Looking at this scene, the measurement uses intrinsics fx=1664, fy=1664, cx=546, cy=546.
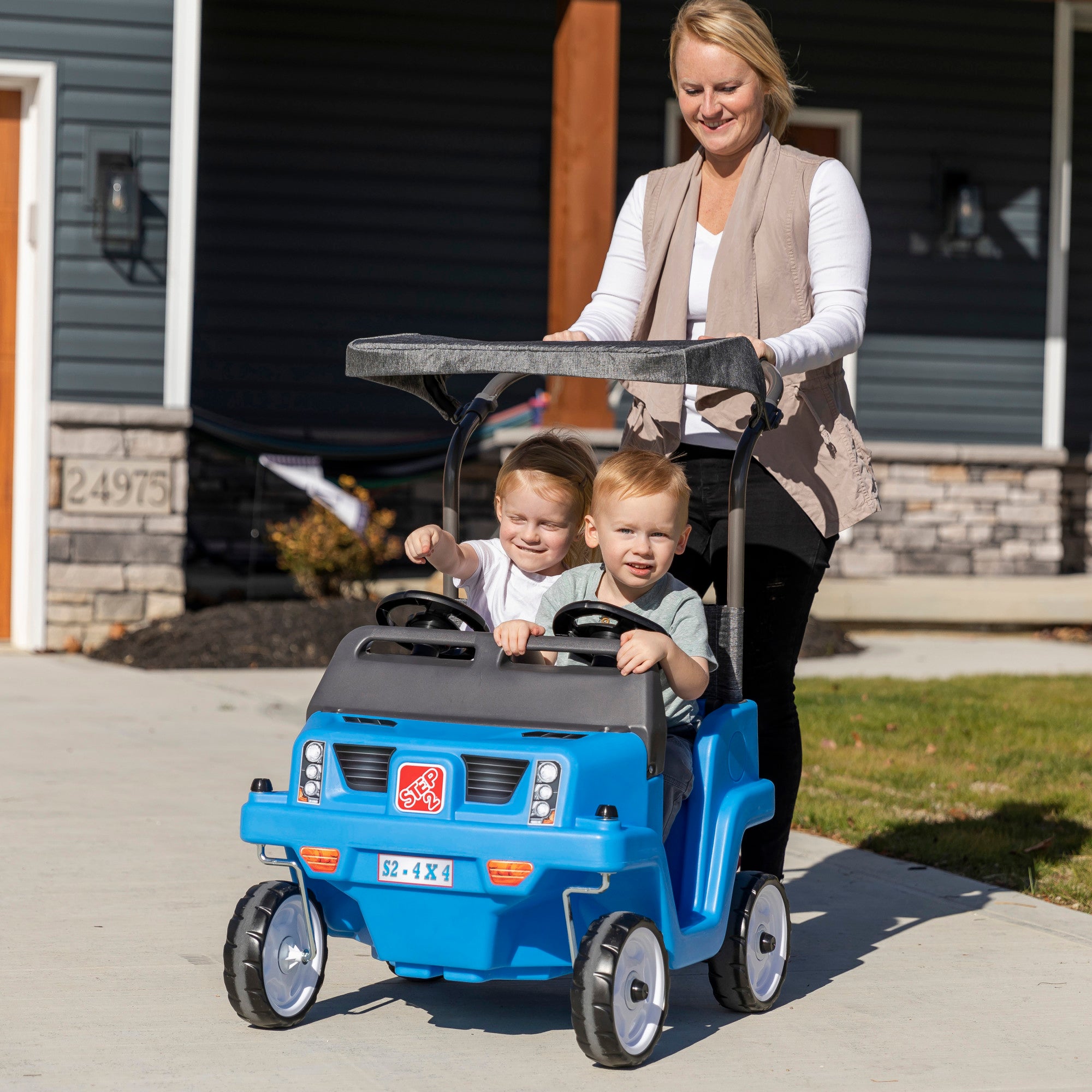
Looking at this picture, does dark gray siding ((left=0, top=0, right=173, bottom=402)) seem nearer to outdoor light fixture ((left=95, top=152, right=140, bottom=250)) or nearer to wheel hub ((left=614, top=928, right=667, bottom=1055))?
outdoor light fixture ((left=95, top=152, right=140, bottom=250))

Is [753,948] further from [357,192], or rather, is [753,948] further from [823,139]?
[823,139]

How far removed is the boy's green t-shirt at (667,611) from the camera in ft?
10.8

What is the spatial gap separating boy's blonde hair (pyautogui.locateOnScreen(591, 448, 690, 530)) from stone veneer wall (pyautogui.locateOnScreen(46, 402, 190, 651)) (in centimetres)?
Result: 632

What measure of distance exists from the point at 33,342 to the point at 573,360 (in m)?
6.74

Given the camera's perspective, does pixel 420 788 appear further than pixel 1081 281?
No

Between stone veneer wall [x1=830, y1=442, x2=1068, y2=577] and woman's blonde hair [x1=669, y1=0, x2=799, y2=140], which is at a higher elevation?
woman's blonde hair [x1=669, y1=0, x2=799, y2=140]

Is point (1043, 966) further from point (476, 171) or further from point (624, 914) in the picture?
point (476, 171)

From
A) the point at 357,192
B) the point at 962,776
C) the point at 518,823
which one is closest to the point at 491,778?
the point at 518,823

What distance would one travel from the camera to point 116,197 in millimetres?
9109

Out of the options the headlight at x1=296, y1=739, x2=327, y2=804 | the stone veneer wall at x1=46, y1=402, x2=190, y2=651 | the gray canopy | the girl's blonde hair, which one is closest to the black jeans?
the girl's blonde hair

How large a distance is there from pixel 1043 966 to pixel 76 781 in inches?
128

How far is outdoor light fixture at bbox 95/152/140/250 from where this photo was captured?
9117 millimetres

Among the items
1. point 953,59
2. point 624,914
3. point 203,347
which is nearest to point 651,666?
point 624,914

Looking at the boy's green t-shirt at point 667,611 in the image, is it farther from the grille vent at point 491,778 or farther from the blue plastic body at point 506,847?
the grille vent at point 491,778
